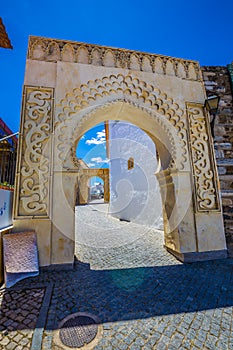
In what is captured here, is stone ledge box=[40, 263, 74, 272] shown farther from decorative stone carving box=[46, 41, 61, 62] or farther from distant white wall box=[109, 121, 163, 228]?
decorative stone carving box=[46, 41, 61, 62]

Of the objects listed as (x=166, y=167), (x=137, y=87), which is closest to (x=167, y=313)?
(x=166, y=167)

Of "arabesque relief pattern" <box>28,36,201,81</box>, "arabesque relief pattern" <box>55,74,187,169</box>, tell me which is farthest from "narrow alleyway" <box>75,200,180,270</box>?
"arabesque relief pattern" <box>28,36,201,81</box>

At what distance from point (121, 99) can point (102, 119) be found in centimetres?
72

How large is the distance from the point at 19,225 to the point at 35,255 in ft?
1.89

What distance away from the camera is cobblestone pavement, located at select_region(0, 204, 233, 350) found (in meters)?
1.64

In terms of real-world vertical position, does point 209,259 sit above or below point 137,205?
below

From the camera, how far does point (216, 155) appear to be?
13.6 feet

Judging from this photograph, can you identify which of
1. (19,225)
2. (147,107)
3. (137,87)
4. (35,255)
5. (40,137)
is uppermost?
(137,87)

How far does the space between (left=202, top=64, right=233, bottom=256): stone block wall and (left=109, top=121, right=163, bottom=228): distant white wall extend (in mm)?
2423

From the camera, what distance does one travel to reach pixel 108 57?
13.3 ft

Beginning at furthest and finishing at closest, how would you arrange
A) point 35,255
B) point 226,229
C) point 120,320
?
point 226,229
point 35,255
point 120,320

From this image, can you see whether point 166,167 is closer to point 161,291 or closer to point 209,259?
point 209,259

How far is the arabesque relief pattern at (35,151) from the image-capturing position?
312 centimetres

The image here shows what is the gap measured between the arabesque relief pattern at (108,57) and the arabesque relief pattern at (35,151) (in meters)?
0.90
